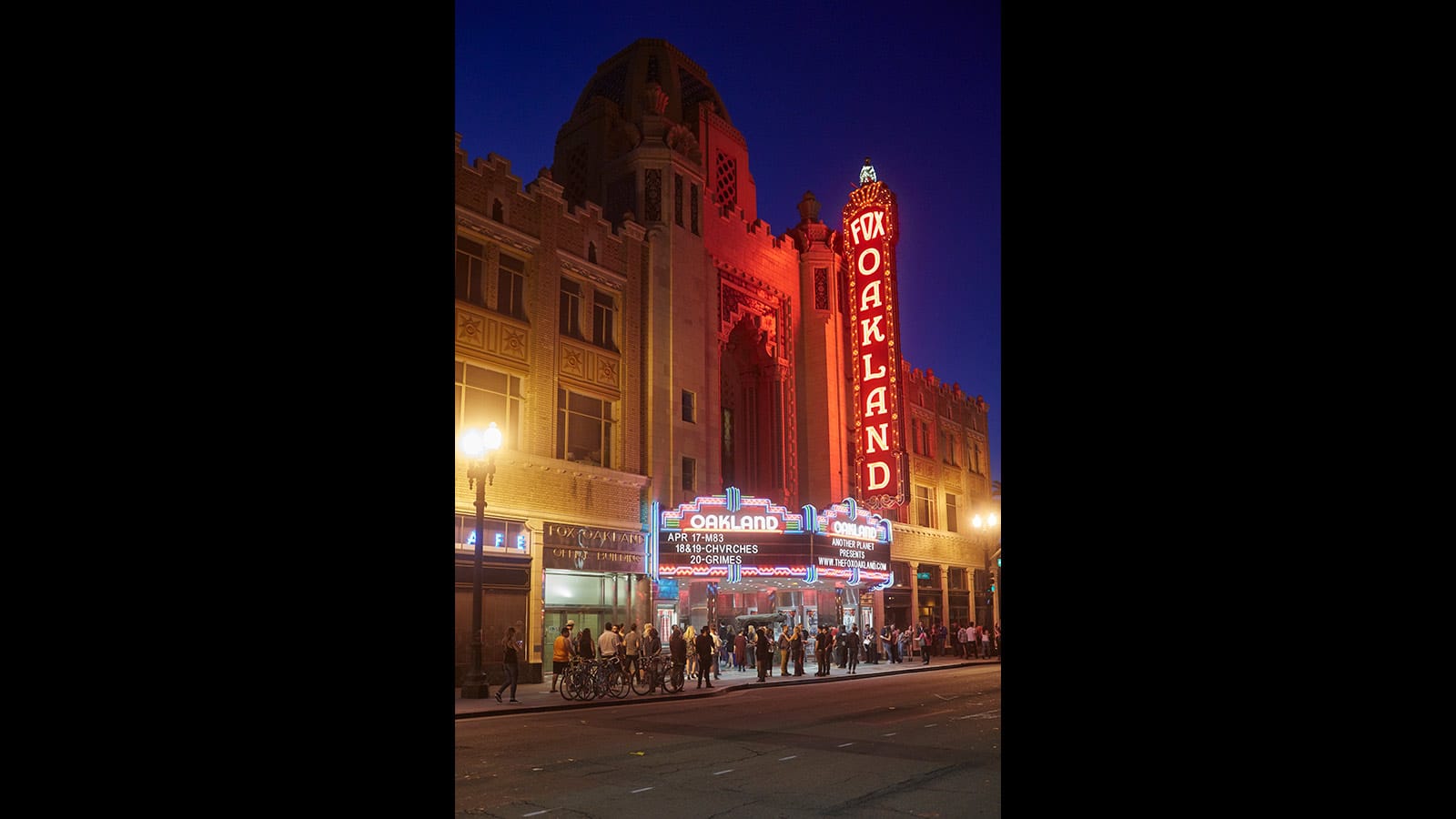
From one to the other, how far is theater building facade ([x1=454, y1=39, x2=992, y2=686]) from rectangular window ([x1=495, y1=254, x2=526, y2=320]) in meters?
0.06

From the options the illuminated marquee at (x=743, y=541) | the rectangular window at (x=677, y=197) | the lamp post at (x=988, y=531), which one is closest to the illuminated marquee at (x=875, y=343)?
the illuminated marquee at (x=743, y=541)

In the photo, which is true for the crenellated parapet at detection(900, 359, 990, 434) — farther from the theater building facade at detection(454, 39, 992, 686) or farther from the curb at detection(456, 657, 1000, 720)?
the curb at detection(456, 657, 1000, 720)

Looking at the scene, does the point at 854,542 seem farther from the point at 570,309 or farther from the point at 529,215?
the point at 529,215

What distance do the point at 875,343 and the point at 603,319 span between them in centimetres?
1136

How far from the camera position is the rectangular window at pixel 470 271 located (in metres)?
27.6

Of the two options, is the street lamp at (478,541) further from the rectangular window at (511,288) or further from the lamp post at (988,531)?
the lamp post at (988,531)

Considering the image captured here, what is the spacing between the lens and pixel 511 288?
Result: 1148 inches

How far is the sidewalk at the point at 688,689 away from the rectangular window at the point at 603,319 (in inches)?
424

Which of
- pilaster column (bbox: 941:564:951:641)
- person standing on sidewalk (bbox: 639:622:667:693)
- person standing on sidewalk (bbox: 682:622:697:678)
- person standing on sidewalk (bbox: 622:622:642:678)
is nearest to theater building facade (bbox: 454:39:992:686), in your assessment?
person standing on sidewalk (bbox: 682:622:697:678)
